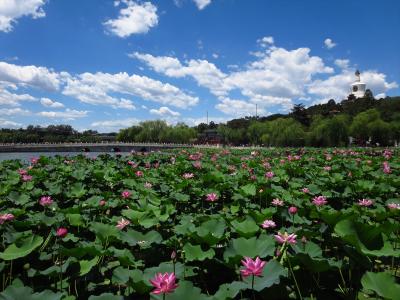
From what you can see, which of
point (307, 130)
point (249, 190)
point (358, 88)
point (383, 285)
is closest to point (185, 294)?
point (383, 285)

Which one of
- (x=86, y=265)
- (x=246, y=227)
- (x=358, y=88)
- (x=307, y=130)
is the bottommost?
(x=86, y=265)

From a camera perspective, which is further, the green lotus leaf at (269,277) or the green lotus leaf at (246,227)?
the green lotus leaf at (246,227)

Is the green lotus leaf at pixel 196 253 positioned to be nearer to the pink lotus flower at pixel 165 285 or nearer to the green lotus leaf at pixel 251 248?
the green lotus leaf at pixel 251 248

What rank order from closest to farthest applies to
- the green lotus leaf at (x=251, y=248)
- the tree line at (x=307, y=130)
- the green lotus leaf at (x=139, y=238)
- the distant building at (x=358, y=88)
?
the green lotus leaf at (x=251, y=248)
the green lotus leaf at (x=139, y=238)
the tree line at (x=307, y=130)
the distant building at (x=358, y=88)

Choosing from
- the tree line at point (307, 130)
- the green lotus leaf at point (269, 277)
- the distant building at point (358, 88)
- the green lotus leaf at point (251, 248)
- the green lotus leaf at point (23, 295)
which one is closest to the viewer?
the green lotus leaf at point (23, 295)

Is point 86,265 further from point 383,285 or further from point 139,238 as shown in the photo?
point 383,285

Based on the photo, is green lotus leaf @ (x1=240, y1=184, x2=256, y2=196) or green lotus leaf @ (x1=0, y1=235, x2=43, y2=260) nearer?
green lotus leaf @ (x1=0, y1=235, x2=43, y2=260)

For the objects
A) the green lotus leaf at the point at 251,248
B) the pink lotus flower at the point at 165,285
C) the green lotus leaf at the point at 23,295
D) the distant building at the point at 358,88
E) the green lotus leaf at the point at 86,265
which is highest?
the distant building at the point at 358,88

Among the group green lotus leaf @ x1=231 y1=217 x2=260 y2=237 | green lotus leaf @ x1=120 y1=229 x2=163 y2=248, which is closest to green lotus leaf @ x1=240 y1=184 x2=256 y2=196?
green lotus leaf @ x1=231 y1=217 x2=260 y2=237

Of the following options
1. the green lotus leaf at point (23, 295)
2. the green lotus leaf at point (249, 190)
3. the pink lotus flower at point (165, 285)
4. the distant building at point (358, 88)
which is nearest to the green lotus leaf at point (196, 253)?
the pink lotus flower at point (165, 285)

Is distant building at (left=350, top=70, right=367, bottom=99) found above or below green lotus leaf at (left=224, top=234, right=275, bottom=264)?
above

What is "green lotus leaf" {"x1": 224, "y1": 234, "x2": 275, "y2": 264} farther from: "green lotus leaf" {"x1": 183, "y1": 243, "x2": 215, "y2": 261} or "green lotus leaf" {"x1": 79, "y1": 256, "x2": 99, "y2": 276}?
"green lotus leaf" {"x1": 79, "y1": 256, "x2": 99, "y2": 276}

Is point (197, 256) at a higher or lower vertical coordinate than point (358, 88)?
lower

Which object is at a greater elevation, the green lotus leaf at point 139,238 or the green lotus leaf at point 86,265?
the green lotus leaf at point 139,238
